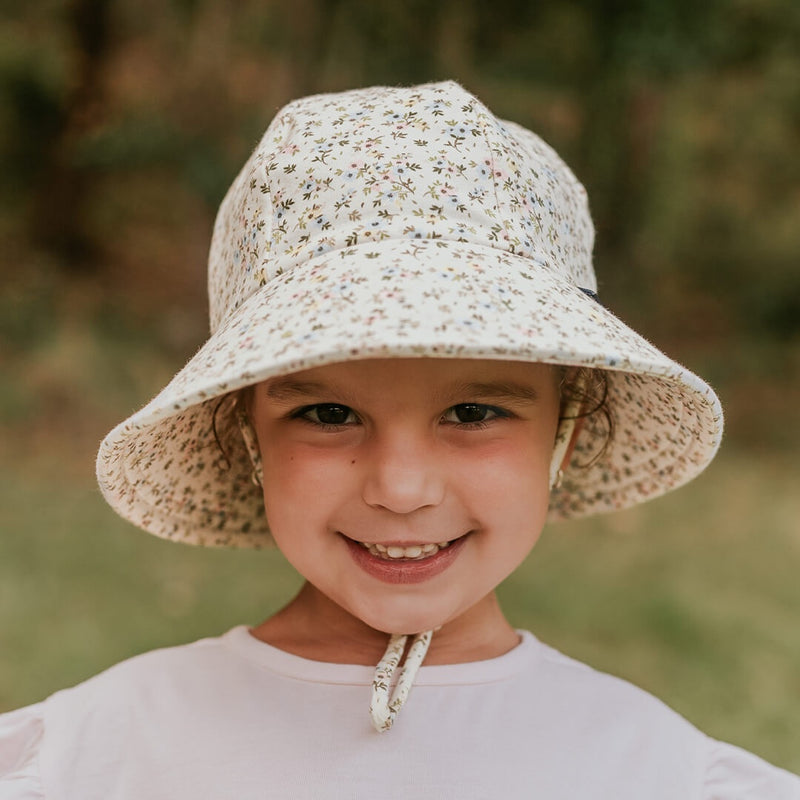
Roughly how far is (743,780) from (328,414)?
0.56 m

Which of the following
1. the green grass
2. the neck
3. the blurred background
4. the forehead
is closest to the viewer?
the forehead

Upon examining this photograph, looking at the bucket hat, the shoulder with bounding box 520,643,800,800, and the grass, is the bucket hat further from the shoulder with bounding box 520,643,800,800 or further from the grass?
the grass

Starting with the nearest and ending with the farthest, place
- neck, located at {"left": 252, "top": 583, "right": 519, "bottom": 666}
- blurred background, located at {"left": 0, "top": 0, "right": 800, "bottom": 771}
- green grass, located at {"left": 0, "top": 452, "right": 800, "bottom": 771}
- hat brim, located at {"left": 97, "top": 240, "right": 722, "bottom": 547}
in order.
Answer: hat brim, located at {"left": 97, "top": 240, "right": 722, "bottom": 547} < neck, located at {"left": 252, "top": 583, "right": 519, "bottom": 666} < green grass, located at {"left": 0, "top": 452, "right": 800, "bottom": 771} < blurred background, located at {"left": 0, "top": 0, "right": 800, "bottom": 771}

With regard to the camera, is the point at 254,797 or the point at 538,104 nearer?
the point at 254,797

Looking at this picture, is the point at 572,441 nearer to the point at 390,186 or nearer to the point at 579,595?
the point at 390,186

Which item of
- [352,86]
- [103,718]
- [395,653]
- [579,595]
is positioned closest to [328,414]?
[395,653]

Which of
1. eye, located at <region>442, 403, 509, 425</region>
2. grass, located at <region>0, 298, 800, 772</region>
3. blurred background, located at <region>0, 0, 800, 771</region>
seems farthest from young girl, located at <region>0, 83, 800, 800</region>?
blurred background, located at <region>0, 0, 800, 771</region>

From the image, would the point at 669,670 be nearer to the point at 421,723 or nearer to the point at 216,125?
the point at 421,723

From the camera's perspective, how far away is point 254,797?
102 cm

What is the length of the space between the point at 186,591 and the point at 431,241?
69.6 inches

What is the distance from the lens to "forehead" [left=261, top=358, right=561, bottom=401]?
0.99 m

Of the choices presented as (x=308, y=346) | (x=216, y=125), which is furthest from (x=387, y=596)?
(x=216, y=125)

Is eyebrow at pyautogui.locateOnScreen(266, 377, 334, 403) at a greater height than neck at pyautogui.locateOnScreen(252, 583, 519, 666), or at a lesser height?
greater

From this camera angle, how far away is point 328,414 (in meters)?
1.05
